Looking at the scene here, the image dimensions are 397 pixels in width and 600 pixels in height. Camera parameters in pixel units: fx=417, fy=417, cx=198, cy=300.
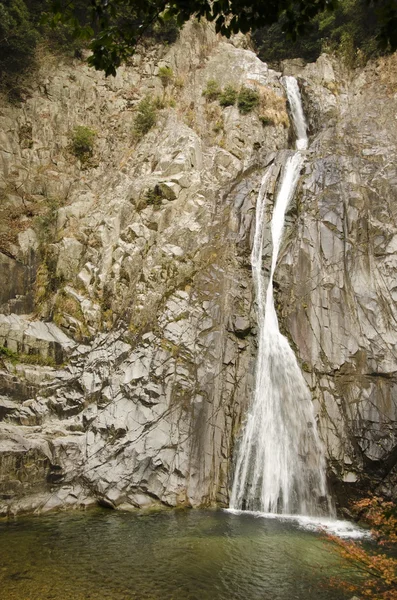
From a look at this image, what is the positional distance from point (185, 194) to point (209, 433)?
37.3 ft

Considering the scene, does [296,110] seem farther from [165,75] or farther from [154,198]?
[154,198]

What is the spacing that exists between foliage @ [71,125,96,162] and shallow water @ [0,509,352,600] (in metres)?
18.4

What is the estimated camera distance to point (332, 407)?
1423cm

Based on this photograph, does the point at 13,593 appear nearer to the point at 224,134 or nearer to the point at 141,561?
the point at 141,561

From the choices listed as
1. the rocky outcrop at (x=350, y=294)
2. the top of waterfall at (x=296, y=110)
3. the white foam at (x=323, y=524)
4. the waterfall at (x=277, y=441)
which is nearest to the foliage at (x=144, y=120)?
the top of waterfall at (x=296, y=110)

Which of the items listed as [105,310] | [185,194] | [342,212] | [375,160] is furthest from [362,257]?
[105,310]

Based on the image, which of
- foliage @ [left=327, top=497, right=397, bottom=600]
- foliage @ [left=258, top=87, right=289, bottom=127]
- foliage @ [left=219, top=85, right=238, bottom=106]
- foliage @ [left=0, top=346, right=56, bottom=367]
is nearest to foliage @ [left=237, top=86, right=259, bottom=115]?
foliage @ [left=219, top=85, right=238, bottom=106]

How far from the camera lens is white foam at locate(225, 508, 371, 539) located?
37.2ft

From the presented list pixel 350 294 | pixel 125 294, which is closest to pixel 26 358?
pixel 125 294

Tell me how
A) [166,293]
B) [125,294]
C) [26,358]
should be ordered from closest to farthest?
1. [26,358]
2. [166,293]
3. [125,294]

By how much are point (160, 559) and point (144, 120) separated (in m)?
22.2

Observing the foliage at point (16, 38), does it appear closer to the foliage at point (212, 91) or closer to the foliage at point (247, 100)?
the foliage at point (212, 91)

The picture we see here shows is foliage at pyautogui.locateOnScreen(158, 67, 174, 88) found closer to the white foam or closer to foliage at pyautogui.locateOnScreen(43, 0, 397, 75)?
foliage at pyautogui.locateOnScreen(43, 0, 397, 75)

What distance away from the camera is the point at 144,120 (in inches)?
Answer: 953
